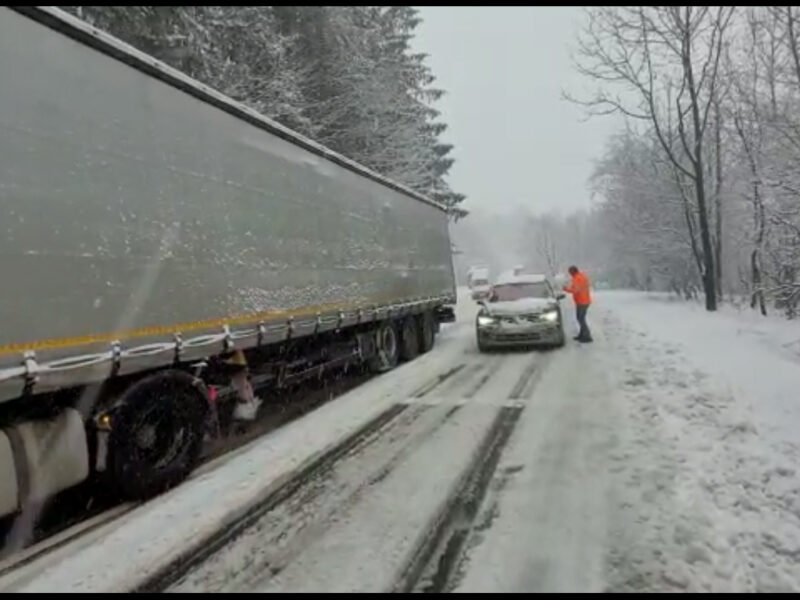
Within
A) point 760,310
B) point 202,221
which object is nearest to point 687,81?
point 760,310

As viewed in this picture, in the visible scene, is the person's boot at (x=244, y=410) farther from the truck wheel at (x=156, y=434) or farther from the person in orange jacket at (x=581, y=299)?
the person in orange jacket at (x=581, y=299)

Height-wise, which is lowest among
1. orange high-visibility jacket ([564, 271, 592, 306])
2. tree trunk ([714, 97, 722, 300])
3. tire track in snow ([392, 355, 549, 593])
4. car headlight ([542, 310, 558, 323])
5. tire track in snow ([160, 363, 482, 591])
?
tire track in snow ([392, 355, 549, 593])

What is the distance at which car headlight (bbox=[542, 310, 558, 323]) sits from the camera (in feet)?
45.3

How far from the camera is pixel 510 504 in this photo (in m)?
4.60

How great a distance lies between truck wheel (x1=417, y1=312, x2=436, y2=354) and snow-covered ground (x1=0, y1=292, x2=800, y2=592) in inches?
258

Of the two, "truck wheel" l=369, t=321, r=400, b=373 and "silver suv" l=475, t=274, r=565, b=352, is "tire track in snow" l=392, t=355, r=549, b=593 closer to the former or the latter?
"truck wheel" l=369, t=321, r=400, b=373

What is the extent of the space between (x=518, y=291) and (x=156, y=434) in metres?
11.0

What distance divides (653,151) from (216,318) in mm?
30531

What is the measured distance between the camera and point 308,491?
200 inches

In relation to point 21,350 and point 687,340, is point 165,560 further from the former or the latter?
point 687,340

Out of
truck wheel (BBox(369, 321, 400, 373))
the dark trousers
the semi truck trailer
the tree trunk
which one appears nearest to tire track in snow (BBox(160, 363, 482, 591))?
the semi truck trailer

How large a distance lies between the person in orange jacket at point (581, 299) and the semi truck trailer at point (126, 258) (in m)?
8.95

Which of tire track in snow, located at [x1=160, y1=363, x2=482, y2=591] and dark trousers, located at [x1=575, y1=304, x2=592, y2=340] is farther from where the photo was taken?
dark trousers, located at [x1=575, y1=304, x2=592, y2=340]

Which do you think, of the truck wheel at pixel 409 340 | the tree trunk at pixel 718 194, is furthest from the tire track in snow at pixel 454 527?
the tree trunk at pixel 718 194
